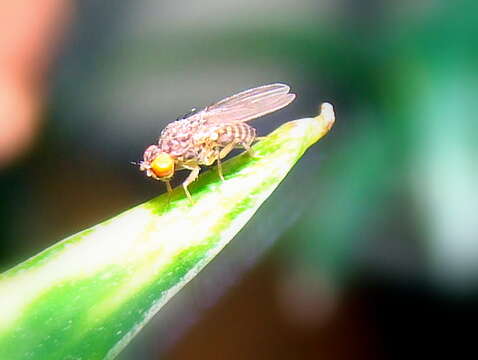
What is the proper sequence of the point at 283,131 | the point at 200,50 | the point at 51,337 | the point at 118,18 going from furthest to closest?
the point at 118,18
the point at 200,50
the point at 283,131
the point at 51,337

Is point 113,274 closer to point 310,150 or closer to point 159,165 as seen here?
point 159,165

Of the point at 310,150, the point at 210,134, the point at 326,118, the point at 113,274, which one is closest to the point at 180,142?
the point at 210,134

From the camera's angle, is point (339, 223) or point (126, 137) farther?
point (126, 137)

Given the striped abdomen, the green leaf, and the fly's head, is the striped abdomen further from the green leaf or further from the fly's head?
the green leaf

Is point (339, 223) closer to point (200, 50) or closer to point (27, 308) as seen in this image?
point (200, 50)

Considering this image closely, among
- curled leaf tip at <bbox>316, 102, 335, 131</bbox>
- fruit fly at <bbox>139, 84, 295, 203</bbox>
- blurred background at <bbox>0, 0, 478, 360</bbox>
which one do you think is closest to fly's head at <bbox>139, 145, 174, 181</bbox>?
fruit fly at <bbox>139, 84, 295, 203</bbox>

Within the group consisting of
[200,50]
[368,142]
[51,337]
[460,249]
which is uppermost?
[51,337]

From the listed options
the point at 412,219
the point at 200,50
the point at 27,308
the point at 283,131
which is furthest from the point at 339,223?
the point at 27,308

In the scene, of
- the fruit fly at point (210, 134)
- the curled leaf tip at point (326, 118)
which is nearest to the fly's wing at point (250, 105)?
the fruit fly at point (210, 134)
